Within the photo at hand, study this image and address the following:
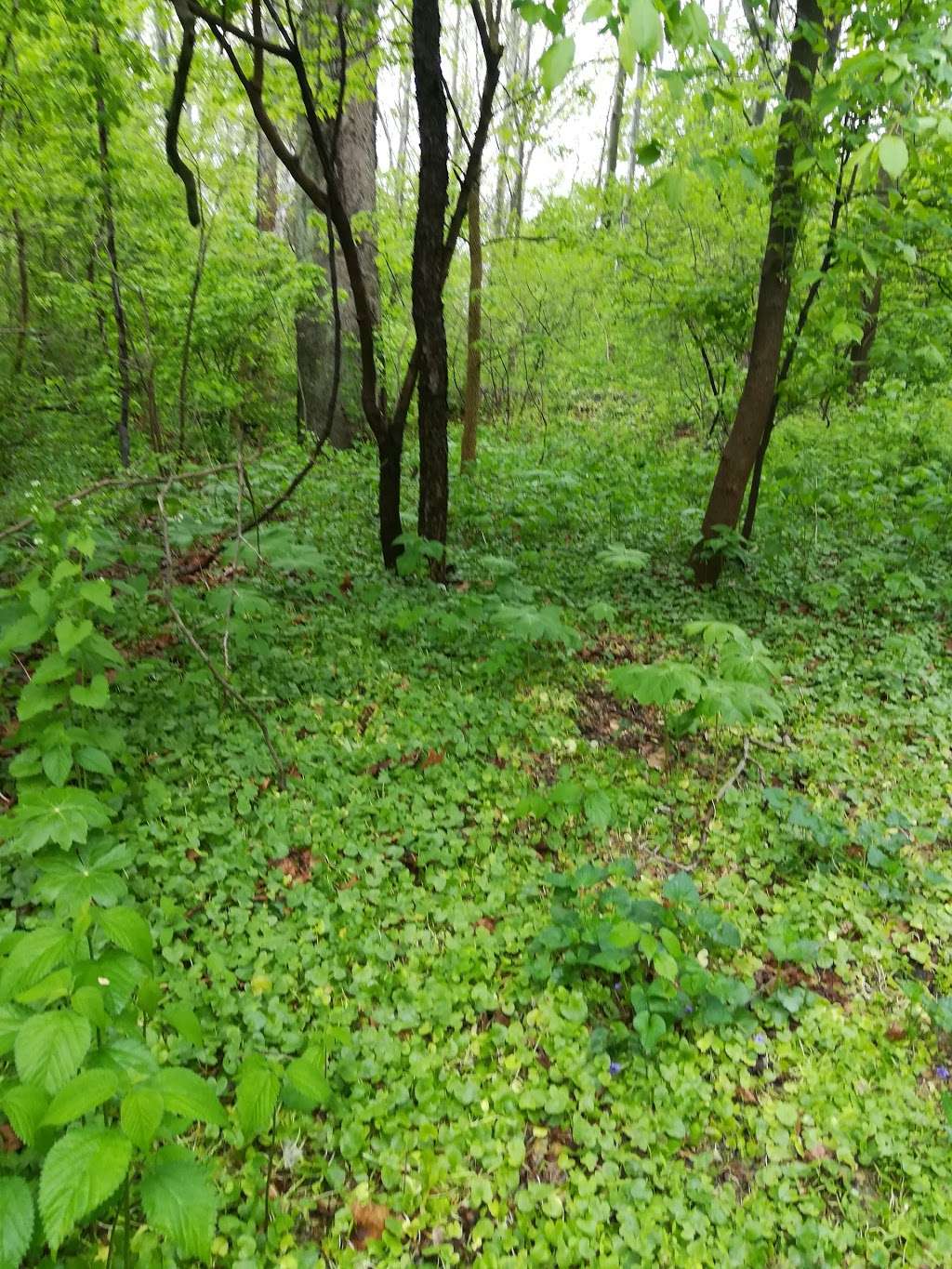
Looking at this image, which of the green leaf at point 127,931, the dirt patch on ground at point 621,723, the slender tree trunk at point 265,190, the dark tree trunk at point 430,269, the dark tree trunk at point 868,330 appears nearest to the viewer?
the green leaf at point 127,931

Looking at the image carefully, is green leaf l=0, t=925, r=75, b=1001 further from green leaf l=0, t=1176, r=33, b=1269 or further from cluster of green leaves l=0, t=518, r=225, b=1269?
green leaf l=0, t=1176, r=33, b=1269

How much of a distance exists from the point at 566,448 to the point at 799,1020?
25.6 feet

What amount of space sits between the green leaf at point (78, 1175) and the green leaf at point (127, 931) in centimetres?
40

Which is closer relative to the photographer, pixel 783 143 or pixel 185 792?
pixel 185 792

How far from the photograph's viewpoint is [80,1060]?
1.48m

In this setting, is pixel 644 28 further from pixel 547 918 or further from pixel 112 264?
pixel 112 264

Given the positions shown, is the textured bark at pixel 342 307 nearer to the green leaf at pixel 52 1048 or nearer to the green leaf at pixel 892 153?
the green leaf at pixel 892 153

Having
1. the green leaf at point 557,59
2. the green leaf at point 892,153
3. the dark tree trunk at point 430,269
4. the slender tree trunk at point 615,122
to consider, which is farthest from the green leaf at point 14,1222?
the slender tree trunk at point 615,122

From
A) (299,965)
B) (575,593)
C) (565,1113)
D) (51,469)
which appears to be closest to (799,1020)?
(565,1113)

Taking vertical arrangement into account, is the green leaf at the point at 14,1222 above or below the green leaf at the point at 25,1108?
below

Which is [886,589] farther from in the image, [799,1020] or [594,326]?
[594,326]

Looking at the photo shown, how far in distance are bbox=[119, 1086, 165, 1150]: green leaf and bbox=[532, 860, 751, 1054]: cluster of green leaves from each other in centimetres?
139

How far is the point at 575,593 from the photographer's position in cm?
531

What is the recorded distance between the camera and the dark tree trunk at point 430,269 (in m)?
4.24
